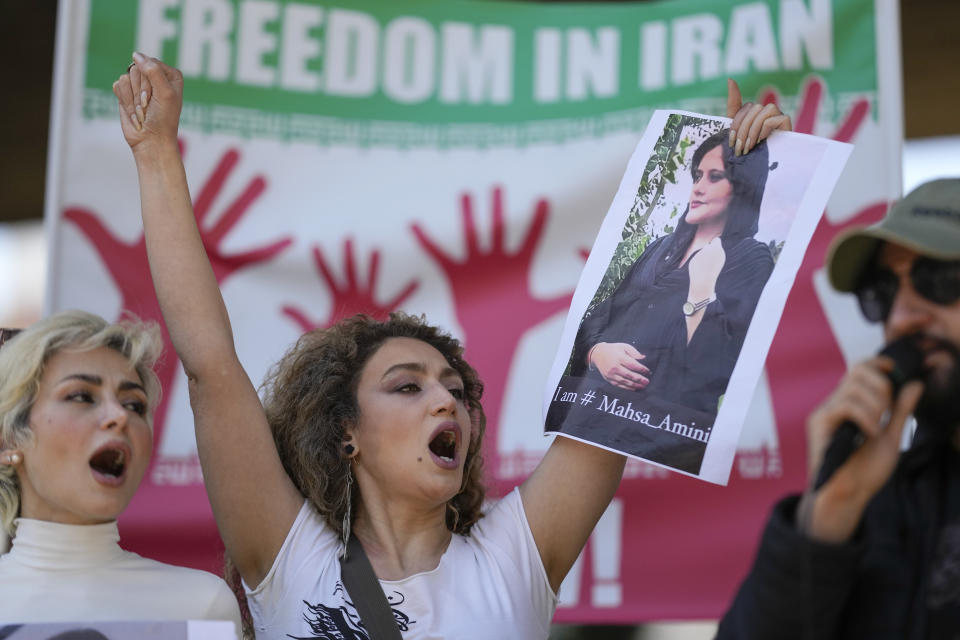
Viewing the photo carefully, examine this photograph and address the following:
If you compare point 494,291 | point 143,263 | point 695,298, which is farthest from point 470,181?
point 695,298

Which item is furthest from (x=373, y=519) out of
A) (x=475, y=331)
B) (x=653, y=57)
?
(x=653, y=57)

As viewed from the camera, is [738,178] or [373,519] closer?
[738,178]

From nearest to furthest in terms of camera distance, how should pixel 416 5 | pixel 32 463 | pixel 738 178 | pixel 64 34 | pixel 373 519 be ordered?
pixel 32 463 → pixel 738 178 → pixel 373 519 → pixel 64 34 → pixel 416 5

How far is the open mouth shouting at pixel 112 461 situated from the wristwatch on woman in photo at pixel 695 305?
919mm

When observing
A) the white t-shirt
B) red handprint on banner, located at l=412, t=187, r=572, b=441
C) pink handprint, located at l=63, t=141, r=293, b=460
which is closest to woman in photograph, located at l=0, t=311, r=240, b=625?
the white t-shirt

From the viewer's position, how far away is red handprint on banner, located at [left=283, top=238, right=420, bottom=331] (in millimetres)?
2832

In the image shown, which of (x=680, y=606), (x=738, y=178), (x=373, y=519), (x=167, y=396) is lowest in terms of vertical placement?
(x=680, y=606)

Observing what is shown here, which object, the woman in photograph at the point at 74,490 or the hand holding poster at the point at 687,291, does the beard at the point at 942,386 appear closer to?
the hand holding poster at the point at 687,291

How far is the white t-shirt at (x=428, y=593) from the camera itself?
1.88m

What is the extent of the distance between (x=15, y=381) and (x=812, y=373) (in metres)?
1.71

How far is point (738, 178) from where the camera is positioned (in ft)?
6.38

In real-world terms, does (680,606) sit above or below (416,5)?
below

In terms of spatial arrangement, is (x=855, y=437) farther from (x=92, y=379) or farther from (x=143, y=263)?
(x=143, y=263)

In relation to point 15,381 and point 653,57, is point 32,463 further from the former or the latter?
point 653,57
